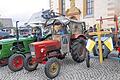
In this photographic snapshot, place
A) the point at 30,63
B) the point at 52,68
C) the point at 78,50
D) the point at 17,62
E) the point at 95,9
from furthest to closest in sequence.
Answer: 1. the point at 95,9
2. the point at 78,50
3. the point at 17,62
4. the point at 30,63
5. the point at 52,68

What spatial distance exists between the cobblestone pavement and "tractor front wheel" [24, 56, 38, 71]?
15cm

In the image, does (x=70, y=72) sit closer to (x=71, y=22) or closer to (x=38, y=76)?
(x=38, y=76)

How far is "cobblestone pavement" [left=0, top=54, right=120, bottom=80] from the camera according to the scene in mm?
6782

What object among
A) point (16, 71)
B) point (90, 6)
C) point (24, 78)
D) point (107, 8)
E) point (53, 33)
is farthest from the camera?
point (90, 6)

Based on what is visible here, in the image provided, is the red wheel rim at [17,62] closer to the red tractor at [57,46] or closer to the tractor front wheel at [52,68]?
the red tractor at [57,46]

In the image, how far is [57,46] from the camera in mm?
7871

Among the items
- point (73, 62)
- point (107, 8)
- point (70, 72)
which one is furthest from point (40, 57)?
point (107, 8)

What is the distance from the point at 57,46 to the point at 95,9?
1109 cm

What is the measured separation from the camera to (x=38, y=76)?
707 cm

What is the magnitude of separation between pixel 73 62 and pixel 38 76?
226 centimetres

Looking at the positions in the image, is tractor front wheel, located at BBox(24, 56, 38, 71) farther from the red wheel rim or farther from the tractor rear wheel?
the tractor rear wheel

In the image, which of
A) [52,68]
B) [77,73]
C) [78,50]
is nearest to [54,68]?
[52,68]

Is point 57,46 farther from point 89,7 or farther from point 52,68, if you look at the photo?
point 89,7

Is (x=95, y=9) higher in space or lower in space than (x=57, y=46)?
higher
